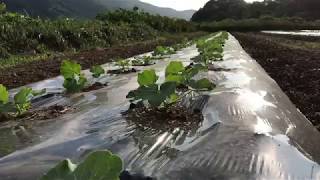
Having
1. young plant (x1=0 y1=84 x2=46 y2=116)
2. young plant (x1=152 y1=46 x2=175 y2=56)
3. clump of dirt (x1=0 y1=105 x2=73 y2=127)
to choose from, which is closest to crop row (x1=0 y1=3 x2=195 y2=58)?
young plant (x1=152 y1=46 x2=175 y2=56)

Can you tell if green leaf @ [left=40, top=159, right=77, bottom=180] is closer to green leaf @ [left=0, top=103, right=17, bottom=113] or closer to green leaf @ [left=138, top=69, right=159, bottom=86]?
green leaf @ [left=138, top=69, right=159, bottom=86]

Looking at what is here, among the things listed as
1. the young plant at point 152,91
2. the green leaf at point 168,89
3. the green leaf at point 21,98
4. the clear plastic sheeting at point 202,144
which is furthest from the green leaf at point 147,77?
the green leaf at point 21,98

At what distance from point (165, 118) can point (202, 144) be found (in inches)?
27.7

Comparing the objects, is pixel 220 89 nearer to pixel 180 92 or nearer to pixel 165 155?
pixel 180 92

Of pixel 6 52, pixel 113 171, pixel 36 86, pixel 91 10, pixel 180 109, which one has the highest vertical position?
pixel 113 171

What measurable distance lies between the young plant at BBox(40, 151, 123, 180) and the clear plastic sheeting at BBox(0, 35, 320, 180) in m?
1.09

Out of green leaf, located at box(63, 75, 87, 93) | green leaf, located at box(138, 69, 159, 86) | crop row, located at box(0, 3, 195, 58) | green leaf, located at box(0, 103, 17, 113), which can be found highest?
green leaf, located at box(138, 69, 159, 86)

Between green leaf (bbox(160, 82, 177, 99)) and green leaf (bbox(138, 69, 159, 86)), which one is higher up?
green leaf (bbox(138, 69, 159, 86))

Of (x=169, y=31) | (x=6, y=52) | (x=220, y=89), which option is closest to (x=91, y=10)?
(x=169, y=31)

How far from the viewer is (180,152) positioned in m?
2.38

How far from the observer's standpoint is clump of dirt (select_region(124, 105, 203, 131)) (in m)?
2.98

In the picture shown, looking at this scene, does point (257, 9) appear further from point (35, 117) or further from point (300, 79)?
point (35, 117)

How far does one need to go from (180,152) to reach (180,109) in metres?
1.14

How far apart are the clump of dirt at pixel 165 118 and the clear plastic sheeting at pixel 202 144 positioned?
65 millimetres
